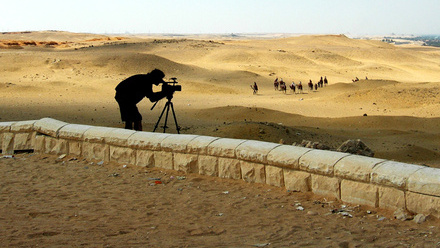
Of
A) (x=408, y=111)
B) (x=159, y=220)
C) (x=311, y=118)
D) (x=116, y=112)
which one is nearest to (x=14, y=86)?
(x=116, y=112)

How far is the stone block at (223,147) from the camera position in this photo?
6.95 meters

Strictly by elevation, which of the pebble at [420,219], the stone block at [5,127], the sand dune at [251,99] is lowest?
the sand dune at [251,99]

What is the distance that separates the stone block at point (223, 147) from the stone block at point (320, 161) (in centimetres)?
105

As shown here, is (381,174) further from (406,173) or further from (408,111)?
(408,111)

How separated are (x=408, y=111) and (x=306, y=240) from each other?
17.3m

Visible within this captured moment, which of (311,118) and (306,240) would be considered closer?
(306,240)

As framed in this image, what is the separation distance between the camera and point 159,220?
5.69 m

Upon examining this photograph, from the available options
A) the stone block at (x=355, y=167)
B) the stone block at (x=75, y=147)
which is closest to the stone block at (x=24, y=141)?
the stone block at (x=75, y=147)

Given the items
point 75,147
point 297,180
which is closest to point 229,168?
point 297,180

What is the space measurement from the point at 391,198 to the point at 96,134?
4812 millimetres

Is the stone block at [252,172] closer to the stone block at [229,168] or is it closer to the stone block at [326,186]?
the stone block at [229,168]

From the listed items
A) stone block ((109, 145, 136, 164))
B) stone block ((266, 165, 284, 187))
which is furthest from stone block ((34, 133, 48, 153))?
stone block ((266, 165, 284, 187))

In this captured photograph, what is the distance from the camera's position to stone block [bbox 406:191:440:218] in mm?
5191

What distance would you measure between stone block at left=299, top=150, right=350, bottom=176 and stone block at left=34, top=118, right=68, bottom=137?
4583 mm
